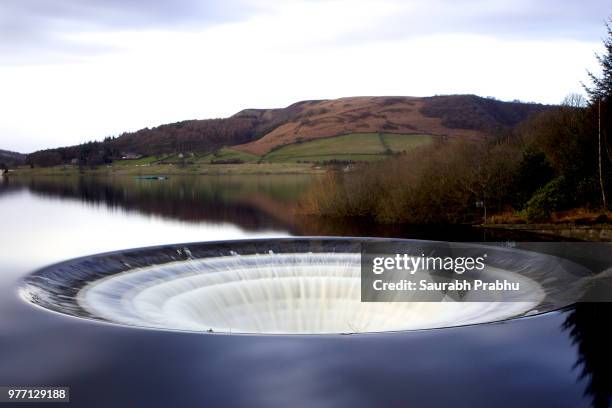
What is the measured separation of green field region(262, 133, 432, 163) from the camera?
257 ft

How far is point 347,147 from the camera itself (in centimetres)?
8581

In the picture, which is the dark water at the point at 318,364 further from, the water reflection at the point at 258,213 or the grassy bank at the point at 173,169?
the grassy bank at the point at 173,169

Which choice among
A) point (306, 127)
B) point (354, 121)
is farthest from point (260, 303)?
point (306, 127)

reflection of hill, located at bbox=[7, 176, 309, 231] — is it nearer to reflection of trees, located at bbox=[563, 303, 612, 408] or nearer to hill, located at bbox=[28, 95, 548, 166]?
reflection of trees, located at bbox=[563, 303, 612, 408]

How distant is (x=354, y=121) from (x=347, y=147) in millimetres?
21943

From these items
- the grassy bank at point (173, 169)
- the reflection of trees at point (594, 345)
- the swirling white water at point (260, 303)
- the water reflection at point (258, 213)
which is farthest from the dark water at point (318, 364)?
the grassy bank at point (173, 169)

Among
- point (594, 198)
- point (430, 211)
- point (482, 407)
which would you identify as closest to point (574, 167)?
point (594, 198)

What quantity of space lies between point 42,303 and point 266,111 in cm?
14450

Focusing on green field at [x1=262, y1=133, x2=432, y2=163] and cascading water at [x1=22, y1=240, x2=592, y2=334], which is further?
green field at [x1=262, y1=133, x2=432, y2=163]

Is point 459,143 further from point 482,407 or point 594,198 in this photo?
point 482,407

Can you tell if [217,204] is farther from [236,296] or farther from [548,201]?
[236,296]

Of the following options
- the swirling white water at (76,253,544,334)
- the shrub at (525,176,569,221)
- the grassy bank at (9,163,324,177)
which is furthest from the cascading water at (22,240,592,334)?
the grassy bank at (9,163,324,177)

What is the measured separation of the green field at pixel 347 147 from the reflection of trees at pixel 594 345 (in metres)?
61.7

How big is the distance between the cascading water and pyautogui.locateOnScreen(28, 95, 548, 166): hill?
6108 centimetres
